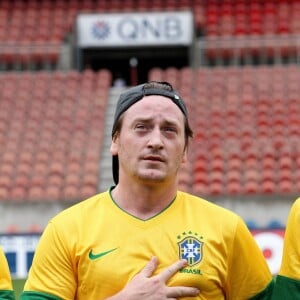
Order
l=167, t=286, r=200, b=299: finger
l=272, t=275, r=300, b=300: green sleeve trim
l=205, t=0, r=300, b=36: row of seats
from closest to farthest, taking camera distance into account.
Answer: l=167, t=286, r=200, b=299: finger < l=272, t=275, r=300, b=300: green sleeve trim < l=205, t=0, r=300, b=36: row of seats

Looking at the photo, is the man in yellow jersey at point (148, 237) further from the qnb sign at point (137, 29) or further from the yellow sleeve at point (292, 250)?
the qnb sign at point (137, 29)

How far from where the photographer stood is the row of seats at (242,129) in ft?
43.5

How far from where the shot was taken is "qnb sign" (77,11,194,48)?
56.4ft

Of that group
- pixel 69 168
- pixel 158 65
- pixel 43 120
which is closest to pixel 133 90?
pixel 69 168

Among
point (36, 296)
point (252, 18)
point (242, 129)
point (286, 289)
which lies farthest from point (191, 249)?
point (252, 18)

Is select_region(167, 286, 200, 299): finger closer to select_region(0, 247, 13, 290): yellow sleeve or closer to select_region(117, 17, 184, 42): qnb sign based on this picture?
select_region(0, 247, 13, 290): yellow sleeve

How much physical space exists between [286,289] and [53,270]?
828 mm

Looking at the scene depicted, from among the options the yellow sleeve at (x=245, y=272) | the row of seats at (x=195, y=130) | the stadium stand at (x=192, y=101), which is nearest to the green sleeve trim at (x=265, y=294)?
the yellow sleeve at (x=245, y=272)

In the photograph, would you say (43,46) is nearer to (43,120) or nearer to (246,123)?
(43,120)

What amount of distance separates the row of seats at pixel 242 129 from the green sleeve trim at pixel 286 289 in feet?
30.5

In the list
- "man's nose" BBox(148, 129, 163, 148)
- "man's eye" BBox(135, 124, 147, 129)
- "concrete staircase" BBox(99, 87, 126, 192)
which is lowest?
"concrete staircase" BBox(99, 87, 126, 192)

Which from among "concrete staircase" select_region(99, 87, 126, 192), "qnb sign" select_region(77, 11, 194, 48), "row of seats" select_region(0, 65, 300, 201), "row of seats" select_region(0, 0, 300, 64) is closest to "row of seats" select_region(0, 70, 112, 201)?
"row of seats" select_region(0, 65, 300, 201)

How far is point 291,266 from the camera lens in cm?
329

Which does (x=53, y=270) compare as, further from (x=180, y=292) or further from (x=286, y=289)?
(x=286, y=289)
